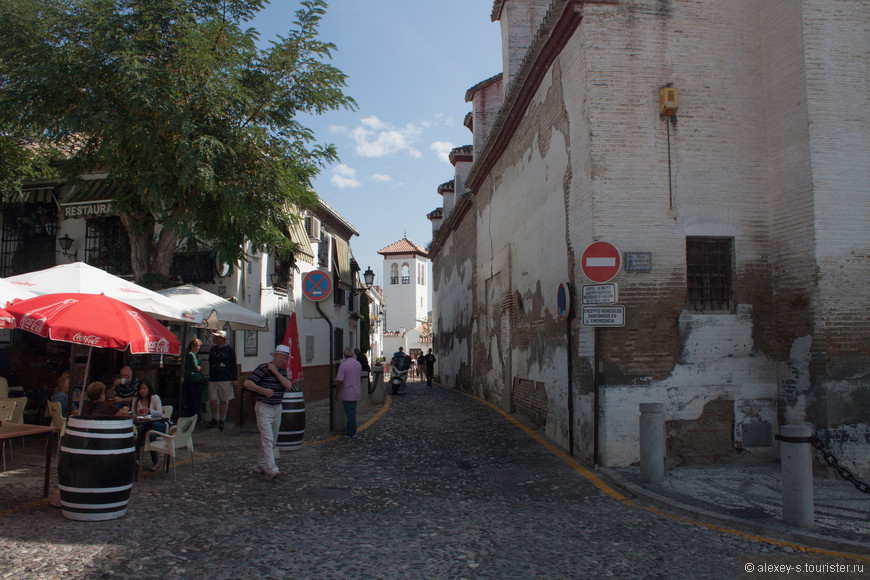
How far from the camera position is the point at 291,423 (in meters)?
9.84

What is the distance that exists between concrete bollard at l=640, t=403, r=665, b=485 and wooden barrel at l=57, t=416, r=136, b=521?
213 inches

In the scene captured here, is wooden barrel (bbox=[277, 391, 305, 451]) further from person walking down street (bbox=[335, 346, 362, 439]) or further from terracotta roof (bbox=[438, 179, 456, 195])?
terracotta roof (bbox=[438, 179, 456, 195])

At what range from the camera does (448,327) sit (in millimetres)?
28172

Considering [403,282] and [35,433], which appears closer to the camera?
[35,433]

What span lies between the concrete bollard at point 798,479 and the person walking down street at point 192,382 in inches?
389

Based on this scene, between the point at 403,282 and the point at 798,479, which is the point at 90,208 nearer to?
the point at 798,479

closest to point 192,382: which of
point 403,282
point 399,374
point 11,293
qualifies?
point 11,293

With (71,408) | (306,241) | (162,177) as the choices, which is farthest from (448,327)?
(71,408)

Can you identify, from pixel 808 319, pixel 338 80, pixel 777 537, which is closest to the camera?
pixel 777 537

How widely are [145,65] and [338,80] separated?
136 inches

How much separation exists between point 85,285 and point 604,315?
20.2 feet

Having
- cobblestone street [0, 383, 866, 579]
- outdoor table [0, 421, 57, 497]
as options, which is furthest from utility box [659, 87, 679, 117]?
outdoor table [0, 421, 57, 497]

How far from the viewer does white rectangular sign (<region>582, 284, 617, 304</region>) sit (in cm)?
776

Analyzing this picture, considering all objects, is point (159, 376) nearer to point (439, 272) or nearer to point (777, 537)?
point (777, 537)
